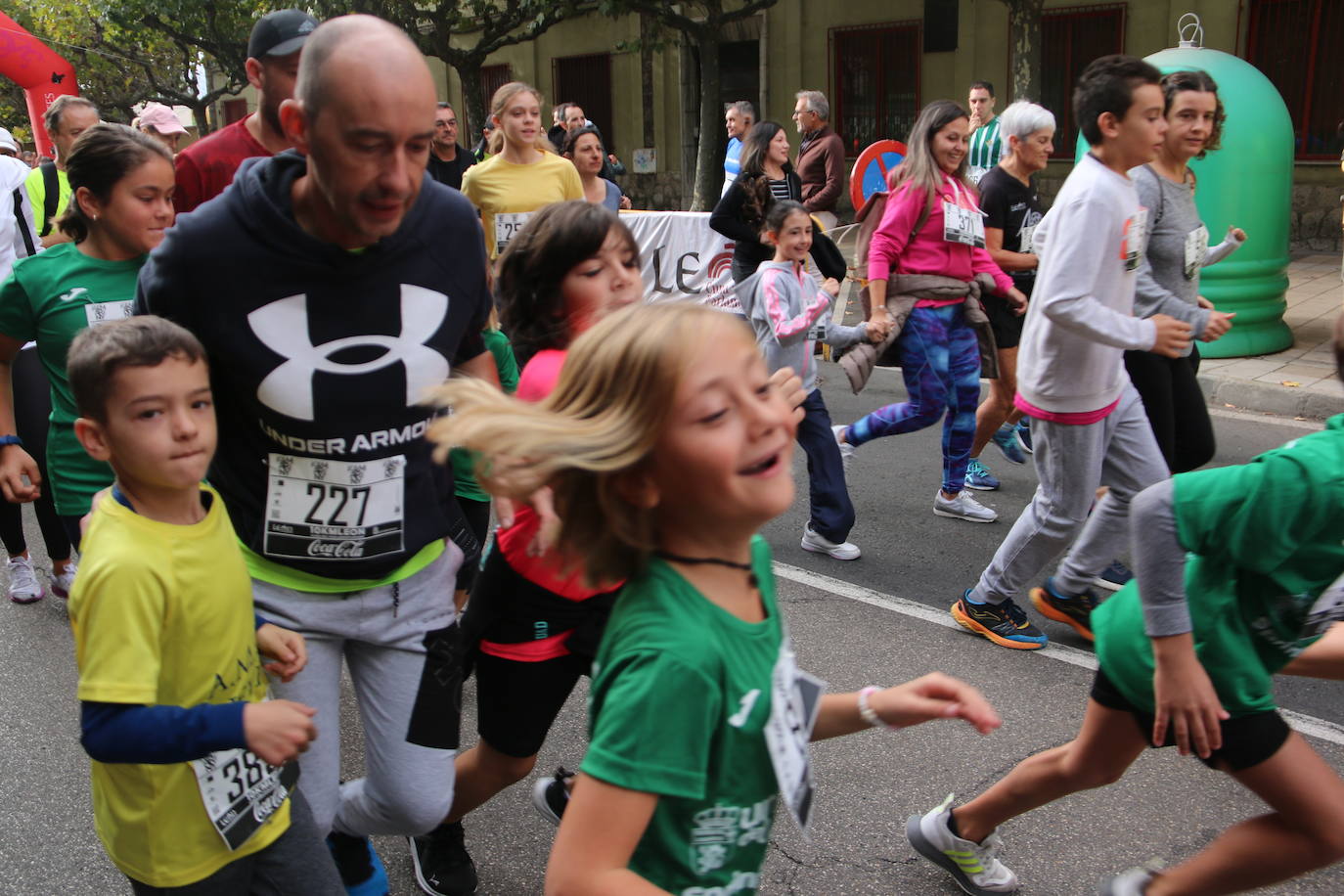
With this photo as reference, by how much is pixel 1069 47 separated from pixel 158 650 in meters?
18.9

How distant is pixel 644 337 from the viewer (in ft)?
5.23

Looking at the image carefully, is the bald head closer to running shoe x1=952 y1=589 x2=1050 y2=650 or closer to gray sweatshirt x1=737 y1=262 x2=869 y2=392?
running shoe x1=952 y1=589 x2=1050 y2=650

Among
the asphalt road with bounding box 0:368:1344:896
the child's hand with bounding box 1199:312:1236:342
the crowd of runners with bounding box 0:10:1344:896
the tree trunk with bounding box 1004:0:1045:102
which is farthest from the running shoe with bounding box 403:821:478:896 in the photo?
the tree trunk with bounding box 1004:0:1045:102

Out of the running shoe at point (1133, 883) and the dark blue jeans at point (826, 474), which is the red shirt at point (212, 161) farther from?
the running shoe at point (1133, 883)

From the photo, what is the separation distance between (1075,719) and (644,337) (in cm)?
280

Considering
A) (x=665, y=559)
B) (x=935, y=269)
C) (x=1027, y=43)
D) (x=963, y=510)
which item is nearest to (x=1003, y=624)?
(x=963, y=510)

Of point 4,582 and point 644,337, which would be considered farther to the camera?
point 4,582

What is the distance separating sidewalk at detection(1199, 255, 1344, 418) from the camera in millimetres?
7695

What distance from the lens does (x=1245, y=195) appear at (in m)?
8.84

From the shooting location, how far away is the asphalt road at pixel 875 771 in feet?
10.3

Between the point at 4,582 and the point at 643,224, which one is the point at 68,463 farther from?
the point at 643,224

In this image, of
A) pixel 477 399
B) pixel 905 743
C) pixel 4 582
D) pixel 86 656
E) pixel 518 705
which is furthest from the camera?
pixel 4 582

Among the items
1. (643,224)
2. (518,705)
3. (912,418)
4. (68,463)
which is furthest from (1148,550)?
(643,224)

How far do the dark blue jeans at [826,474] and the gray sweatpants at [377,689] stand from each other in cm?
291
